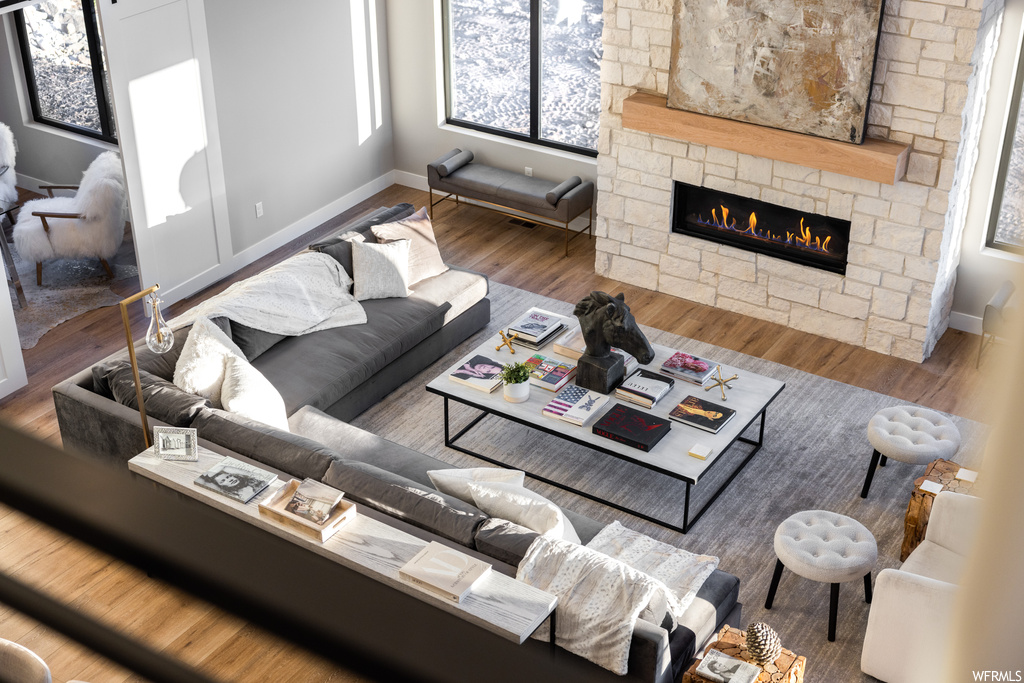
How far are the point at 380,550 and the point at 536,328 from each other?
96.2 inches

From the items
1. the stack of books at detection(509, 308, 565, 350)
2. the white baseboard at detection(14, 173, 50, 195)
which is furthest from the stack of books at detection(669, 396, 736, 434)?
the white baseboard at detection(14, 173, 50, 195)

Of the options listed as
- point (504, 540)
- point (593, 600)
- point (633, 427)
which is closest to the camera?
point (593, 600)

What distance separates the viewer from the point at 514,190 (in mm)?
7508

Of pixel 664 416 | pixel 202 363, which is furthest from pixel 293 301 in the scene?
pixel 664 416

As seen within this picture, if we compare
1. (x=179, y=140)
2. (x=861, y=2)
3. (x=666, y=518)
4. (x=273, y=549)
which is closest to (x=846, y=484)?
(x=666, y=518)

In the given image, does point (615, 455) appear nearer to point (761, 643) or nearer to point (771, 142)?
point (761, 643)

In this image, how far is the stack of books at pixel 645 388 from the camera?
5.03m

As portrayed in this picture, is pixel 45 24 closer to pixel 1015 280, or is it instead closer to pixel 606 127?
pixel 606 127

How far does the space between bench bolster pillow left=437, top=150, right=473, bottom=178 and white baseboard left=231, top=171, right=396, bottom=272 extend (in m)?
0.87

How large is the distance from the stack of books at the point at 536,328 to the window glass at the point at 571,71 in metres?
2.32

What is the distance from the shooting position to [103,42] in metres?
5.85

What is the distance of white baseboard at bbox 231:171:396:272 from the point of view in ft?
24.0

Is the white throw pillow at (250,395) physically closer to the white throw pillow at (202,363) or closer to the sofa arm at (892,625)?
the white throw pillow at (202,363)

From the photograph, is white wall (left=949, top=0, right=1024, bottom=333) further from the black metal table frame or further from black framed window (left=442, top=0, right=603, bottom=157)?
black framed window (left=442, top=0, right=603, bottom=157)
